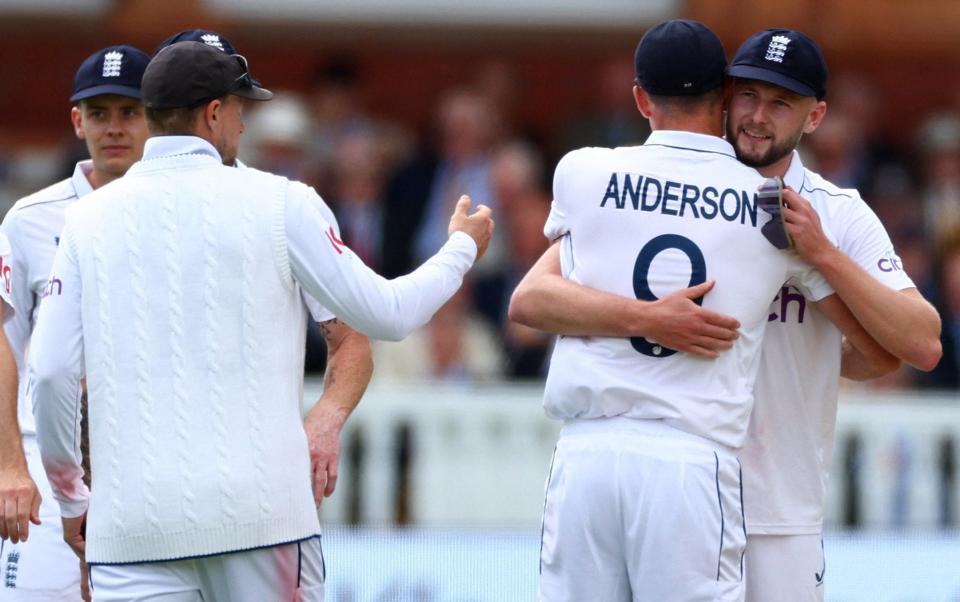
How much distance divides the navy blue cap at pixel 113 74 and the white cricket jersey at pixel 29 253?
36 cm

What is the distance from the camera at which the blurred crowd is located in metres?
10.3

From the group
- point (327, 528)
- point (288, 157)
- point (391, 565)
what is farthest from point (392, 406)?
point (391, 565)

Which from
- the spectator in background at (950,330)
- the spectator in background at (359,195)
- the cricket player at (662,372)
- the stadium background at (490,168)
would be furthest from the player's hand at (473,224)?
the spectator in background at (950,330)

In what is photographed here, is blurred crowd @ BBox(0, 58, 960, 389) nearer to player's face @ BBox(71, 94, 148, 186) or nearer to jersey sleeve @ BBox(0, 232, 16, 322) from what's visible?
player's face @ BBox(71, 94, 148, 186)

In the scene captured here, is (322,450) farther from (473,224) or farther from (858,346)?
(858,346)

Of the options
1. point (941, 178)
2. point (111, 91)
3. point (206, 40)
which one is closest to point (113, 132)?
point (111, 91)

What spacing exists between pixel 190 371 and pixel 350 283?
0.47 meters

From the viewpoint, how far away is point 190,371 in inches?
172

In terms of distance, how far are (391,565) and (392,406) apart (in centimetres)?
248

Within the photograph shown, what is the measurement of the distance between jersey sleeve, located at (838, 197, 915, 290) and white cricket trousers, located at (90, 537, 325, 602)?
1.70 m

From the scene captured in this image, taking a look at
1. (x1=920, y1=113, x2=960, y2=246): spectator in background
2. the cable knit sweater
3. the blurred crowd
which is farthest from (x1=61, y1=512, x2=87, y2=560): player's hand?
(x1=920, y1=113, x2=960, y2=246): spectator in background

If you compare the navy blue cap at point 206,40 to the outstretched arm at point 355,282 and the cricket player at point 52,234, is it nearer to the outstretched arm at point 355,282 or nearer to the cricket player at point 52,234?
the outstretched arm at point 355,282

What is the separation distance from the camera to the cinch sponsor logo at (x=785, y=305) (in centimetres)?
491

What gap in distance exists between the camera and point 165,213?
445cm
